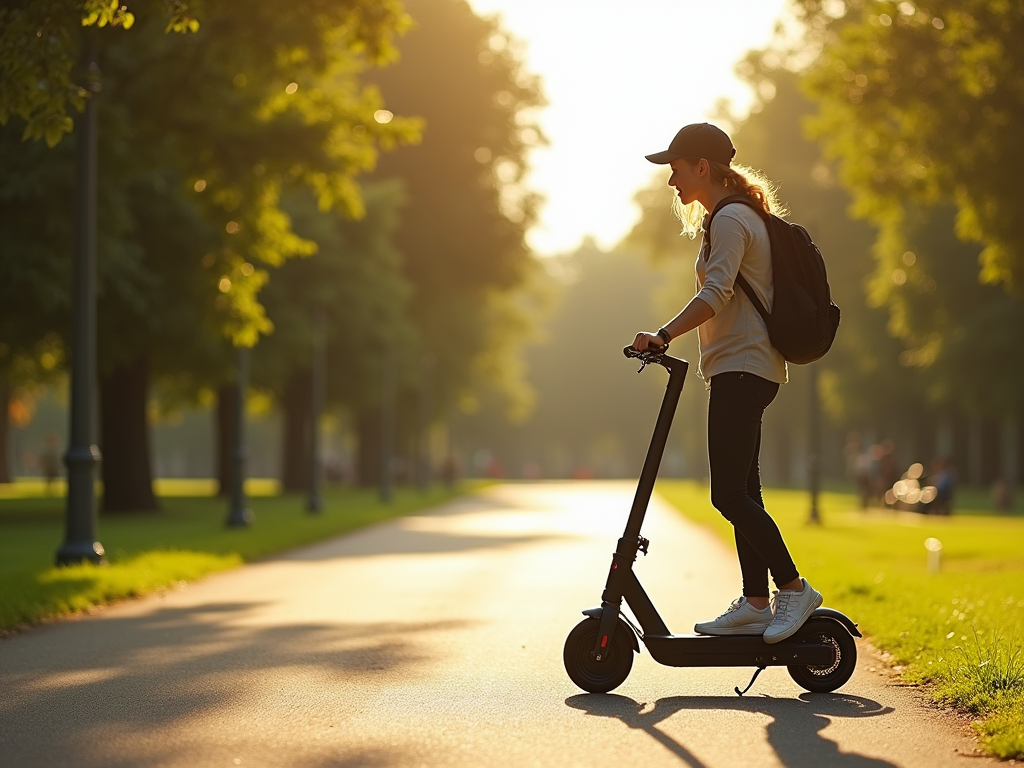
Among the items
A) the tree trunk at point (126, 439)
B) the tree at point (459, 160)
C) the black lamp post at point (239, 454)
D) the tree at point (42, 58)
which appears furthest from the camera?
the tree at point (459, 160)

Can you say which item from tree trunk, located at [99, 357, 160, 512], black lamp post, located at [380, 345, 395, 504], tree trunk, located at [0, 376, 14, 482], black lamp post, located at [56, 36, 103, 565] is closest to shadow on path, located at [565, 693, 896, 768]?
black lamp post, located at [56, 36, 103, 565]

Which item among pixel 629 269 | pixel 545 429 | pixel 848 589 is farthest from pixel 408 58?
pixel 629 269

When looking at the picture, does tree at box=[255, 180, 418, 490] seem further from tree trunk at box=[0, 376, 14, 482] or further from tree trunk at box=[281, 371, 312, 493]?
tree trunk at box=[0, 376, 14, 482]

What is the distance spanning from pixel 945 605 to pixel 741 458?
411cm

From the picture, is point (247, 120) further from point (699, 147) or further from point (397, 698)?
point (397, 698)

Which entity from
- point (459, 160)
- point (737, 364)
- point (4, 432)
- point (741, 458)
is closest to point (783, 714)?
point (741, 458)

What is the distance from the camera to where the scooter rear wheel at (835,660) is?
6.74m

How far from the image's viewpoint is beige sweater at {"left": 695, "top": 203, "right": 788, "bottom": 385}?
Answer: 6.63m

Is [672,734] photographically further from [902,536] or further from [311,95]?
[902,536]

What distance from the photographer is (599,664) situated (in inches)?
266

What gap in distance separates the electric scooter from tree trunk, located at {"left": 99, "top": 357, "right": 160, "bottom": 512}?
23340mm

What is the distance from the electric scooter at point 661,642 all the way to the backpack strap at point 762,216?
1.27ft

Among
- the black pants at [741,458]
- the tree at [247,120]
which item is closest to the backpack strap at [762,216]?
the black pants at [741,458]

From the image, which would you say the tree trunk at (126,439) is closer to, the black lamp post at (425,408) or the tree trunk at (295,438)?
the tree trunk at (295,438)
